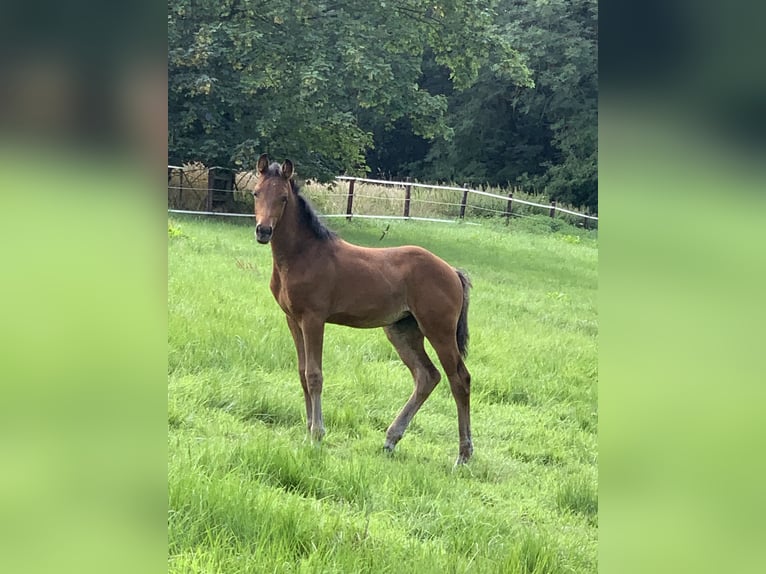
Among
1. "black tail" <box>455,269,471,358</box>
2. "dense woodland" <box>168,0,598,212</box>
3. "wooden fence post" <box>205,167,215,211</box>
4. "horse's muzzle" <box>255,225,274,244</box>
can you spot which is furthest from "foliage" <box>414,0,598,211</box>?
"wooden fence post" <box>205,167,215,211</box>

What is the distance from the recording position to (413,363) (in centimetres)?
308

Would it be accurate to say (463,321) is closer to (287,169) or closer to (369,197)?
(369,197)

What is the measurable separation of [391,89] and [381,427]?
1764 millimetres

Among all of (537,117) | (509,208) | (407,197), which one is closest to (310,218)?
(407,197)

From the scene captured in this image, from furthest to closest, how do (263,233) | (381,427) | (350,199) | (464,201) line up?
(350,199) < (464,201) < (381,427) < (263,233)

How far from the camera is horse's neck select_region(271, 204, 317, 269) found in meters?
2.81

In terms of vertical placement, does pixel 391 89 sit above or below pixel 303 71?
below

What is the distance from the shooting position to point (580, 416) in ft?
10.0

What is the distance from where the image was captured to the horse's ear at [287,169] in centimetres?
260

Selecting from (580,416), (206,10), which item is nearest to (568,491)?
(580,416)

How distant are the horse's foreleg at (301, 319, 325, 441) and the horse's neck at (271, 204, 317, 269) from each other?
0.30m

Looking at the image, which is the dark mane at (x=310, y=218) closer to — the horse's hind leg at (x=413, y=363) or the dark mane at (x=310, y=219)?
the dark mane at (x=310, y=219)
